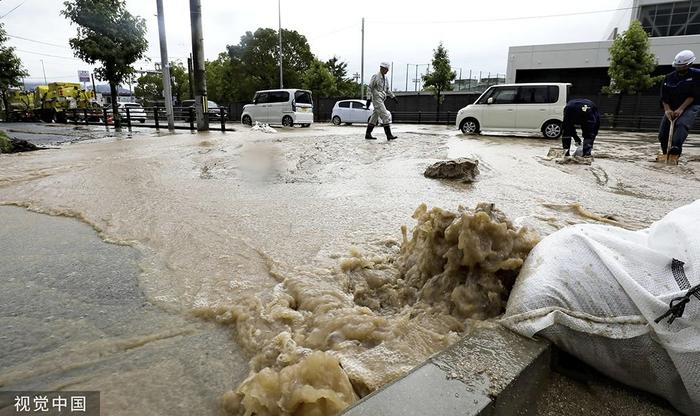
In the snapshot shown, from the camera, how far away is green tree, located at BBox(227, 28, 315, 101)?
35906 mm

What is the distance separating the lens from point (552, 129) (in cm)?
1187

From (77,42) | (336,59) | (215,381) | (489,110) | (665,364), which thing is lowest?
(215,381)

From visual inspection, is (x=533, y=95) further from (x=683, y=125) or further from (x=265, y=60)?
(x=265, y=60)

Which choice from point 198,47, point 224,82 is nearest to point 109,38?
point 198,47

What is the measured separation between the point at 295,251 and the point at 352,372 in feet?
4.61

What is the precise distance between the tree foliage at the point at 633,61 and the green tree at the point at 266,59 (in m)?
24.9

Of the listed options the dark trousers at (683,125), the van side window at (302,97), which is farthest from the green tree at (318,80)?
the dark trousers at (683,125)

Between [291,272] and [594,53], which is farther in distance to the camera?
[594,53]

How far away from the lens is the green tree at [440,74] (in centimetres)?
2450

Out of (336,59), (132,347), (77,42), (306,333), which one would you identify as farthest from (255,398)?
(336,59)

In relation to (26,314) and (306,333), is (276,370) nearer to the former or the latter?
(306,333)

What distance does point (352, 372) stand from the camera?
1.50 m

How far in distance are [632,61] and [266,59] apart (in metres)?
28.1

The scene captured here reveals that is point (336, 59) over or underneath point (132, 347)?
over
